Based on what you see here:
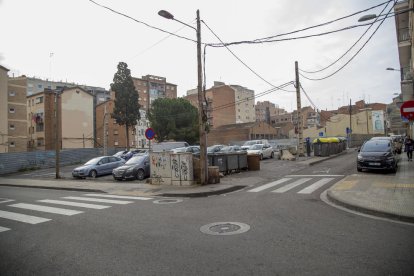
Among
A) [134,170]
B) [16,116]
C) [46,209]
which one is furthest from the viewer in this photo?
[16,116]

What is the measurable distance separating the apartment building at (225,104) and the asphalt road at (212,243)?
221ft

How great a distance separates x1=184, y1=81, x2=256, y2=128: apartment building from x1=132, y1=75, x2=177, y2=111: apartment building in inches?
352

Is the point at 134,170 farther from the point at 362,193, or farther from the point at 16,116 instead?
the point at 16,116

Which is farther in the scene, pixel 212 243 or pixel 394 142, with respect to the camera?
pixel 394 142

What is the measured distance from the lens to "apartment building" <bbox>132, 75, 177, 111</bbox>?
90.6m

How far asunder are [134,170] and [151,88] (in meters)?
79.7

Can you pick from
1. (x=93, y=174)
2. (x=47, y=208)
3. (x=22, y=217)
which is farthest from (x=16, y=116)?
(x=22, y=217)

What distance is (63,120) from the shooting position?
5247 cm

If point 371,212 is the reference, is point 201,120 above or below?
above

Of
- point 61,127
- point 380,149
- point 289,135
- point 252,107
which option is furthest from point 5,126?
point 252,107

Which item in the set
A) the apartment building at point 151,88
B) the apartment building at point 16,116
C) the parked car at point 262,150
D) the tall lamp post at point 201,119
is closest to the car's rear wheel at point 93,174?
the tall lamp post at point 201,119

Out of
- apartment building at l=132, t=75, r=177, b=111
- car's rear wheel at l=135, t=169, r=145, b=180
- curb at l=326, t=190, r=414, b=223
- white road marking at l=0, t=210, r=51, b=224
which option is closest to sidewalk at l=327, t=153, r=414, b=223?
curb at l=326, t=190, r=414, b=223

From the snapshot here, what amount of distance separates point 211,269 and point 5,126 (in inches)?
1889

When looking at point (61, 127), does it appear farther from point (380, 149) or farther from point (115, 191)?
point (380, 149)
